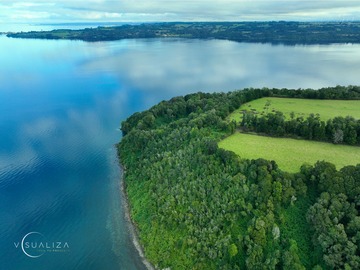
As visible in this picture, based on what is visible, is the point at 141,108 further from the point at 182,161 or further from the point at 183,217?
the point at 183,217

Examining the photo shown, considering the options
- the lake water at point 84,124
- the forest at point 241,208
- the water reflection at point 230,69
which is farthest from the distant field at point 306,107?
the water reflection at point 230,69

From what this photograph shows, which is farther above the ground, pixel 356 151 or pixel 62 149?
pixel 356 151

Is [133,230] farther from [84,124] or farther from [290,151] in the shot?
[84,124]

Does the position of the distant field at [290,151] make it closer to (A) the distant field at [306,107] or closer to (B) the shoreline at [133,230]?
(A) the distant field at [306,107]

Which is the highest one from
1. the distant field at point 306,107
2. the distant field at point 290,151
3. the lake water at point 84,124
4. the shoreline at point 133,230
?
the distant field at point 306,107

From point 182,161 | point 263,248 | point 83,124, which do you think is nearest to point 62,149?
point 83,124

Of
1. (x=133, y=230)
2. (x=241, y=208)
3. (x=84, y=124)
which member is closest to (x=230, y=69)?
(x=84, y=124)
